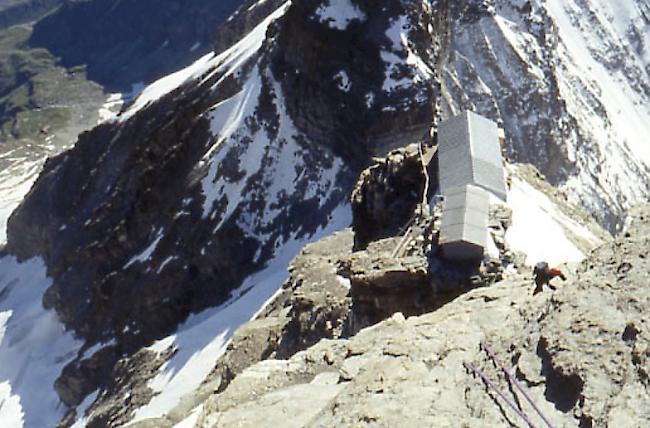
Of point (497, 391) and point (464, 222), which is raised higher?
point (464, 222)

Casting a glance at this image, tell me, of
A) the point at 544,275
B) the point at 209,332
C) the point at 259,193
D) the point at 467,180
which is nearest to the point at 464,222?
the point at 467,180

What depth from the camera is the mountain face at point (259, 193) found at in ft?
103

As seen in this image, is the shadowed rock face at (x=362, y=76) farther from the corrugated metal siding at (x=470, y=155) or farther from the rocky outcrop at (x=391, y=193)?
the corrugated metal siding at (x=470, y=155)

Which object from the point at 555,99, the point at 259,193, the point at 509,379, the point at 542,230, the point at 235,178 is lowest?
the point at 509,379

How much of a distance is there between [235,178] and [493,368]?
51.5 metres

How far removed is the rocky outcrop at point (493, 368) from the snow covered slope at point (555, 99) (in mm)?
56662

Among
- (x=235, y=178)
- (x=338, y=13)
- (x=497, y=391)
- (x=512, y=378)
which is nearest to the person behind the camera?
(x=497, y=391)

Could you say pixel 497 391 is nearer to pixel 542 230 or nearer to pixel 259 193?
pixel 542 230

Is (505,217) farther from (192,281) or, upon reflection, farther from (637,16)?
(637,16)

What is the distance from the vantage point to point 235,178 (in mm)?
60438

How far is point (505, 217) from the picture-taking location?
20.4 m

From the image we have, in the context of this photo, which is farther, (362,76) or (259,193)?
(259,193)

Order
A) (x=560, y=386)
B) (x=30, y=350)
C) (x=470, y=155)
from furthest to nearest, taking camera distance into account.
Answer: (x=30, y=350), (x=470, y=155), (x=560, y=386)

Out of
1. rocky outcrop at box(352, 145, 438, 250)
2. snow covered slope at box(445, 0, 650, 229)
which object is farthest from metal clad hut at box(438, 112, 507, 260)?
snow covered slope at box(445, 0, 650, 229)
